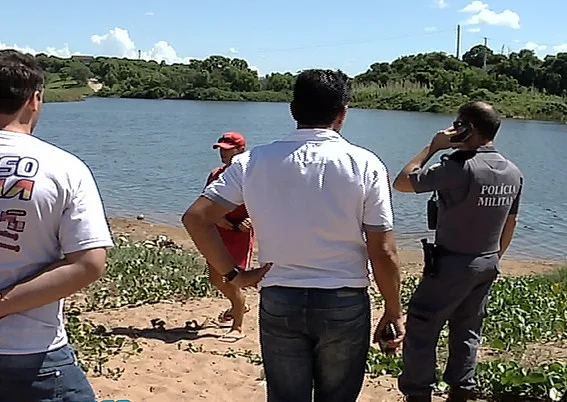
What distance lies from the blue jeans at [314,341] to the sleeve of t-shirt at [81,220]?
2.81ft

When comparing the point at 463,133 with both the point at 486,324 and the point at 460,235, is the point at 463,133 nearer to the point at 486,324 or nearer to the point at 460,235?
the point at 460,235

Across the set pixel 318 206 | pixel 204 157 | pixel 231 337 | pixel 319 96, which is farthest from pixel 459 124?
pixel 204 157

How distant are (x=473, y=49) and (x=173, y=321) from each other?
99.9m

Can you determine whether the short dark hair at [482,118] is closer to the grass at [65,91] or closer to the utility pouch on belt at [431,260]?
the utility pouch on belt at [431,260]

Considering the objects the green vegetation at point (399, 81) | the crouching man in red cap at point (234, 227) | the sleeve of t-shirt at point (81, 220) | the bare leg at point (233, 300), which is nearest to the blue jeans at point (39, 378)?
the sleeve of t-shirt at point (81, 220)

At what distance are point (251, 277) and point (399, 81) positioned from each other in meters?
81.6

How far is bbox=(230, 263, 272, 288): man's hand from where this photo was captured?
328cm

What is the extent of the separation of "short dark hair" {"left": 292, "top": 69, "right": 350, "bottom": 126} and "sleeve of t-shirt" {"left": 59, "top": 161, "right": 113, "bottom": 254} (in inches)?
38.3

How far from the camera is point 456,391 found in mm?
4762

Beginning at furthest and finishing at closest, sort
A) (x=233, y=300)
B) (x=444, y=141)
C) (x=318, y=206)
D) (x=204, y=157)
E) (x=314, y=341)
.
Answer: (x=204, y=157), (x=233, y=300), (x=444, y=141), (x=314, y=341), (x=318, y=206)

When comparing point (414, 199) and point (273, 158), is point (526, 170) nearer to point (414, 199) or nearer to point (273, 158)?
point (414, 199)

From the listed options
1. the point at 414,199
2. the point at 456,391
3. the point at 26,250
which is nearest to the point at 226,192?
the point at 26,250

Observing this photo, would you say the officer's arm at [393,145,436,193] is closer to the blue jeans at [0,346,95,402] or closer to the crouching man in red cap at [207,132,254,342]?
the crouching man in red cap at [207,132,254,342]

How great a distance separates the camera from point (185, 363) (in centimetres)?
598
